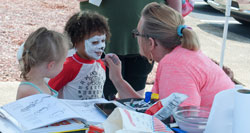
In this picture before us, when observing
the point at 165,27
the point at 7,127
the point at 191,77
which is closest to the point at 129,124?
the point at 7,127

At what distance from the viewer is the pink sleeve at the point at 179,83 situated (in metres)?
1.99

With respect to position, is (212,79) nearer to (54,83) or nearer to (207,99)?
(207,99)

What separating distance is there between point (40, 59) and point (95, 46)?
1.88 feet

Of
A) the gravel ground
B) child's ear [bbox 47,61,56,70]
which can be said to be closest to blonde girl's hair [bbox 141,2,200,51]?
child's ear [bbox 47,61,56,70]

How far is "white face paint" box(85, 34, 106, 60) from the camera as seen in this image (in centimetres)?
272

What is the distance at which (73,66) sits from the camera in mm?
2639

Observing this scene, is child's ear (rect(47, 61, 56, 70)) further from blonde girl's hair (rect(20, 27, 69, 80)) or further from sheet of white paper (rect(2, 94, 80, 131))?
sheet of white paper (rect(2, 94, 80, 131))

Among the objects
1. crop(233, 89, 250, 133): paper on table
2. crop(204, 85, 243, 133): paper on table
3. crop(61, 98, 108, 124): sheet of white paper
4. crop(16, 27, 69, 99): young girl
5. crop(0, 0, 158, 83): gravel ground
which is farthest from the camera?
crop(0, 0, 158, 83): gravel ground

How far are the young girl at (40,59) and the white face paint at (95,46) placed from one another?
0.41m

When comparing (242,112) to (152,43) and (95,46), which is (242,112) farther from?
(95,46)

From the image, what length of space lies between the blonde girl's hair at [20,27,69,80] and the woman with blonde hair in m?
0.52

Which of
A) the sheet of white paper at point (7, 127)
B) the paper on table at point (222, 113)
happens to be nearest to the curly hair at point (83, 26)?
the sheet of white paper at point (7, 127)

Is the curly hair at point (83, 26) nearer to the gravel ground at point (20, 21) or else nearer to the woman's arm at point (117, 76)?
the woman's arm at point (117, 76)

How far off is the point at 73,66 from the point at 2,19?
5943 millimetres
